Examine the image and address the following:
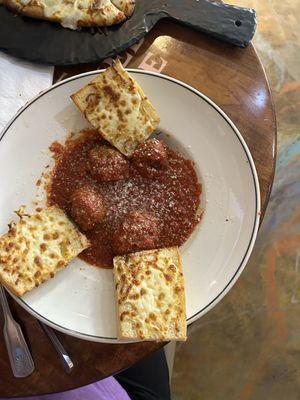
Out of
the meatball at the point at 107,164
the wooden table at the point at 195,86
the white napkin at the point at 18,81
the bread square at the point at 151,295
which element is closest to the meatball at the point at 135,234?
the bread square at the point at 151,295

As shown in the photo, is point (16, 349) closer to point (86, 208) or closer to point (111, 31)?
point (86, 208)

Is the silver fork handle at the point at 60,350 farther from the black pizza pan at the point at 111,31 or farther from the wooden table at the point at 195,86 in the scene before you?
the black pizza pan at the point at 111,31

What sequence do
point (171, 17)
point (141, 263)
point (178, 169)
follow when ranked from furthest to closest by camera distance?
1. point (171, 17)
2. point (178, 169)
3. point (141, 263)

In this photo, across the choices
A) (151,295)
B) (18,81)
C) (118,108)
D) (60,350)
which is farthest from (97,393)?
(18,81)

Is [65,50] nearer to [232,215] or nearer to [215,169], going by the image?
[215,169]

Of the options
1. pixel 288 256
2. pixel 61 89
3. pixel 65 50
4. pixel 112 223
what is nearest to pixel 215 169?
pixel 112 223

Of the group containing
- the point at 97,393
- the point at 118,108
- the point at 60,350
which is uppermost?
the point at 118,108
